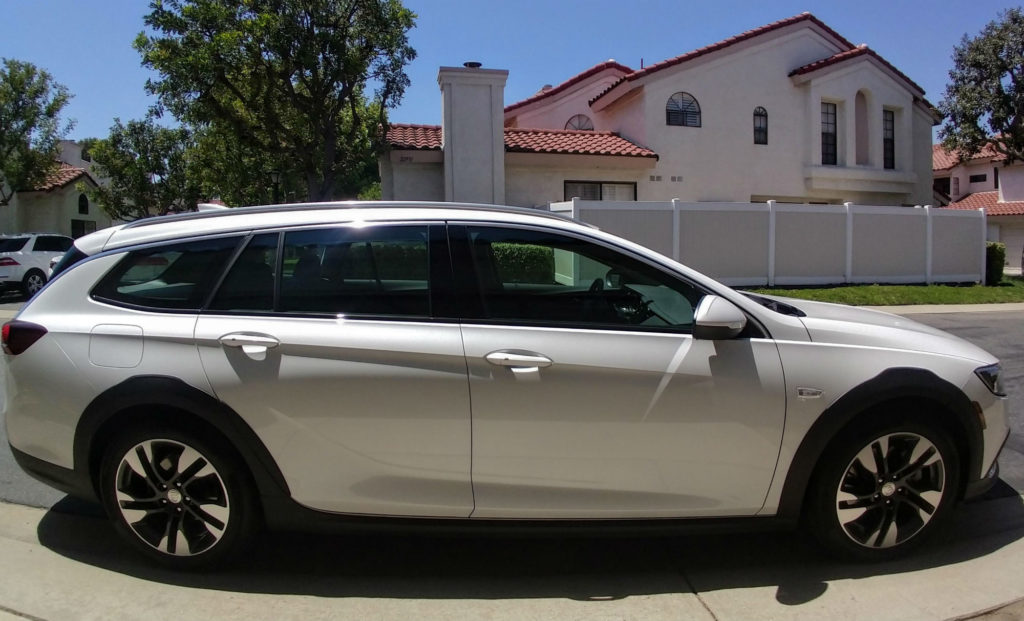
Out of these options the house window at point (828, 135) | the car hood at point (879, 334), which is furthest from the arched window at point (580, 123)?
the car hood at point (879, 334)

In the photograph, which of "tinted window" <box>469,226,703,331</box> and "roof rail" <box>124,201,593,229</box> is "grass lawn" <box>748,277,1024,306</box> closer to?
"tinted window" <box>469,226,703,331</box>

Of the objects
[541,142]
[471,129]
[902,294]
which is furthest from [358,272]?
[902,294]

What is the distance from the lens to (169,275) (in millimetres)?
3482

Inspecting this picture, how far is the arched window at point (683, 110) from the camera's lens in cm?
2008

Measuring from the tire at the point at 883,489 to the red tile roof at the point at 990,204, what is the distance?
114 feet

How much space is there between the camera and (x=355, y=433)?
309 cm

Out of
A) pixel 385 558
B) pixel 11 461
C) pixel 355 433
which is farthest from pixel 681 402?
pixel 11 461

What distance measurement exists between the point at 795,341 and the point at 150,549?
3269 millimetres

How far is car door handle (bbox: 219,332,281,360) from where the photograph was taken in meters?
3.15

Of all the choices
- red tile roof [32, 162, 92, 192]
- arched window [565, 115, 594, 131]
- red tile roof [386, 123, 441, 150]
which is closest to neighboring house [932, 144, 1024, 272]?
arched window [565, 115, 594, 131]

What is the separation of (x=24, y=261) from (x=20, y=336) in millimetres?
18076

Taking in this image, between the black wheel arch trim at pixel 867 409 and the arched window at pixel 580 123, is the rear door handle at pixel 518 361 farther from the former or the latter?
the arched window at pixel 580 123

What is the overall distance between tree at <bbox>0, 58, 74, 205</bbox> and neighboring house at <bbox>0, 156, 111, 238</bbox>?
5591 mm

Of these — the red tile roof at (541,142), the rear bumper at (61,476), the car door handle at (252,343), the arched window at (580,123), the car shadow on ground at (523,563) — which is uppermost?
the arched window at (580,123)
